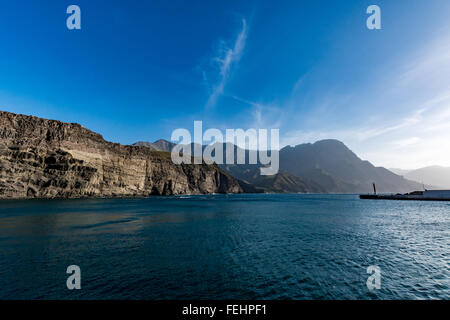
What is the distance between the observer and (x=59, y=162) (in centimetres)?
10619

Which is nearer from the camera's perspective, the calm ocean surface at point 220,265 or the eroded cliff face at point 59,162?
the calm ocean surface at point 220,265

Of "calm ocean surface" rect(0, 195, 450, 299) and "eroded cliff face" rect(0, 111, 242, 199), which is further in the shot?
"eroded cliff face" rect(0, 111, 242, 199)

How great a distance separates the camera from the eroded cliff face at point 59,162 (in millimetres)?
95125

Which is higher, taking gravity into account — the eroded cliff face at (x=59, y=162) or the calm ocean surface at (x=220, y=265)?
the eroded cliff face at (x=59, y=162)

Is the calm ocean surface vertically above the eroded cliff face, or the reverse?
the eroded cliff face

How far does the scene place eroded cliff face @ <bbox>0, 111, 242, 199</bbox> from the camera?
9512cm

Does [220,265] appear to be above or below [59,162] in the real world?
below

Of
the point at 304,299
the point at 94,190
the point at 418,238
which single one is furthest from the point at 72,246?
the point at 94,190

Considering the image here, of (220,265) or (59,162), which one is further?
(59,162)
